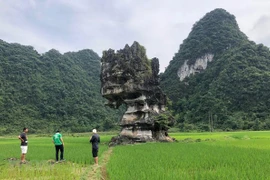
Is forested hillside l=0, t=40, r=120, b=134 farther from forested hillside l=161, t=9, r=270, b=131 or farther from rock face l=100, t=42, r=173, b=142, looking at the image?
rock face l=100, t=42, r=173, b=142

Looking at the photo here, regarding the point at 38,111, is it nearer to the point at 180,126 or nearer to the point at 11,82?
the point at 11,82

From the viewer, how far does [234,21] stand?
259ft

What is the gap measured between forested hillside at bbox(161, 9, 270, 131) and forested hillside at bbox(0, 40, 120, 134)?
16.4m

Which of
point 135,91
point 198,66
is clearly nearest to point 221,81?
point 198,66

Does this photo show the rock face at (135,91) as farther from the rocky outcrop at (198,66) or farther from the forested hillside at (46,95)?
the rocky outcrop at (198,66)

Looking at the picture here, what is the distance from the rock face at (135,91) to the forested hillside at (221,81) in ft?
75.8

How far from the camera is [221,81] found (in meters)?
54.9

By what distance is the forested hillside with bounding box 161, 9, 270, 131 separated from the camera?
4612cm

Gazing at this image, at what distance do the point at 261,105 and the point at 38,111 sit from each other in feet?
131

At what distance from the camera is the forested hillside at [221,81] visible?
46125mm

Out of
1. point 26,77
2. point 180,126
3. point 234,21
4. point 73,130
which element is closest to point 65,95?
point 26,77

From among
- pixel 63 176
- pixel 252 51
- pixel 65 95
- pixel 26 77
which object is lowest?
pixel 63 176

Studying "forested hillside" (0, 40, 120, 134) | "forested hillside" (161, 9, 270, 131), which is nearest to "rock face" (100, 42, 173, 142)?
"forested hillside" (161, 9, 270, 131)

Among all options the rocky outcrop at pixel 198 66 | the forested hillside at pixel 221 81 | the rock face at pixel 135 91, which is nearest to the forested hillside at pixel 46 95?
the forested hillside at pixel 221 81
